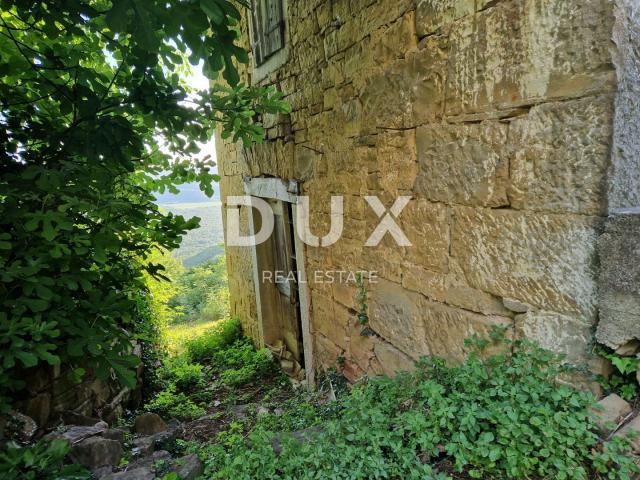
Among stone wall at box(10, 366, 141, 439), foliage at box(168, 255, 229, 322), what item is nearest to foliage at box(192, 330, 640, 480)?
stone wall at box(10, 366, 141, 439)

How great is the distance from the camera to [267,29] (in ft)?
12.4

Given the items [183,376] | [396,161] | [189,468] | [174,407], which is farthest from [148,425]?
[396,161]

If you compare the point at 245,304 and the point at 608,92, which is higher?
the point at 608,92

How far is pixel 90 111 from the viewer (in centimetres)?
197

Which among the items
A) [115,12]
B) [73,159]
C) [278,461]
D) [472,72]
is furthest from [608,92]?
[73,159]

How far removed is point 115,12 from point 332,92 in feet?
5.54

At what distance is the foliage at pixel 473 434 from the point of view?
3.86 feet

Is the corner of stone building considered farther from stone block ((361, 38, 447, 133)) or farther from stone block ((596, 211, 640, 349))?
stone block ((361, 38, 447, 133))

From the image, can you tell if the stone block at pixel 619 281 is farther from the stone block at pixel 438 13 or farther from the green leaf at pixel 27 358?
the green leaf at pixel 27 358

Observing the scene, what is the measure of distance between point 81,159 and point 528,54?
2.26 m

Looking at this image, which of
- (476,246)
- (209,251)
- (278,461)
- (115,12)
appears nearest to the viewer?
(115,12)

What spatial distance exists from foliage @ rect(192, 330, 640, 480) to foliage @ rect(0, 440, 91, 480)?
581 mm

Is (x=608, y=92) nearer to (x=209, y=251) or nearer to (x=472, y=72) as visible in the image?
(x=472, y=72)

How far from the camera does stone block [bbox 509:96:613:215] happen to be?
1.24m
